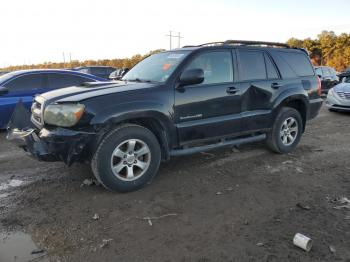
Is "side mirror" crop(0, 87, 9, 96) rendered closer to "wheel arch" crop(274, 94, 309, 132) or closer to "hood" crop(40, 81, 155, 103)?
"hood" crop(40, 81, 155, 103)

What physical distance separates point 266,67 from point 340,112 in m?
6.88

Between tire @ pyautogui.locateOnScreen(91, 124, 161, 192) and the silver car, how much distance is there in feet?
27.0

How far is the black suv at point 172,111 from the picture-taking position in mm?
3812

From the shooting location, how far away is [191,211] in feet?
12.0

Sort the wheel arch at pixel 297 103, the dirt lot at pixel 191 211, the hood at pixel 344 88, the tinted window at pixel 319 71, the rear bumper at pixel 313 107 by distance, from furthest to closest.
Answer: the tinted window at pixel 319 71 < the hood at pixel 344 88 < the rear bumper at pixel 313 107 < the wheel arch at pixel 297 103 < the dirt lot at pixel 191 211

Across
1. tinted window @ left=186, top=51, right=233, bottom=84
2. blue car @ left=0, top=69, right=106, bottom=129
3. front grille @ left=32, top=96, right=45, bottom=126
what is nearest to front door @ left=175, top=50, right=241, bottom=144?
tinted window @ left=186, top=51, right=233, bottom=84

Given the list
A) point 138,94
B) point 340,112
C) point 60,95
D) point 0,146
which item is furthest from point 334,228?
point 340,112

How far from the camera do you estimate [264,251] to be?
290 cm

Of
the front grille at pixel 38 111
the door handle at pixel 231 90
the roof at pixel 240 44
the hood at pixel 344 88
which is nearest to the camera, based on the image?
the front grille at pixel 38 111

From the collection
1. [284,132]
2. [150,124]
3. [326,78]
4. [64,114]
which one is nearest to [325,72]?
[326,78]

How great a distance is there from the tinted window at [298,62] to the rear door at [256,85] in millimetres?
456

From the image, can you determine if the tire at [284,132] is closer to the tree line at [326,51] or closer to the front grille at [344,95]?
the front grille at [344,95]

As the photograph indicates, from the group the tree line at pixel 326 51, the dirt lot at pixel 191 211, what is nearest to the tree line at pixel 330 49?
the tree line at pixel 326 51

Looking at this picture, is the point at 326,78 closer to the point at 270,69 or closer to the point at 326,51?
the point at 270,69
